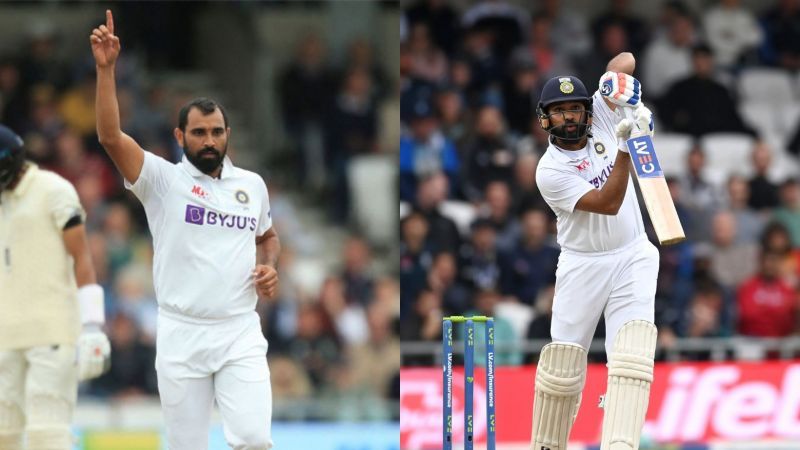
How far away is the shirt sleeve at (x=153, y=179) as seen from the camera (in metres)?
7.77

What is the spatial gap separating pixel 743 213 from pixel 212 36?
6.44 m

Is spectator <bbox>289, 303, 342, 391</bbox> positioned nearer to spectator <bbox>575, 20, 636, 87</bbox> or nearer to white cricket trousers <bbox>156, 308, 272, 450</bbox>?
spectator <bbox>575, 20, 636, 87</bbox>

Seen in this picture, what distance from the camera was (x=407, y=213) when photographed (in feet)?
45.2

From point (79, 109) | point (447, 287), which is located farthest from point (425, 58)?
point (79, 109)

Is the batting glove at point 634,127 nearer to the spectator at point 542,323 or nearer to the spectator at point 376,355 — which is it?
the spectator at point 542,323

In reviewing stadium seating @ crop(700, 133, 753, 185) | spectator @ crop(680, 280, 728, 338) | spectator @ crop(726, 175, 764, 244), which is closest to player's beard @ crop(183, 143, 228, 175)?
spectator @ crop(680, 280, 728, 338)

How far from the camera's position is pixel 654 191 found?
7.81 metres

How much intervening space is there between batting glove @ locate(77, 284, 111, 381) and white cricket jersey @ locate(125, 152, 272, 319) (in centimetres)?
124

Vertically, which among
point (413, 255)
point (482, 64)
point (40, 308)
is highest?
point (482, 64)

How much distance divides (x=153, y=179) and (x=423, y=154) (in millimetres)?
6938

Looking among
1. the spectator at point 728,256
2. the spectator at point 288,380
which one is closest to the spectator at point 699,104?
the spectator at point 728,256

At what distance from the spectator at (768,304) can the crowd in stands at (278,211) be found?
3006mm

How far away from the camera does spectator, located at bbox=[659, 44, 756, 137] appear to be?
16344 mm

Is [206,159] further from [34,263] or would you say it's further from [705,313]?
[705,313]
